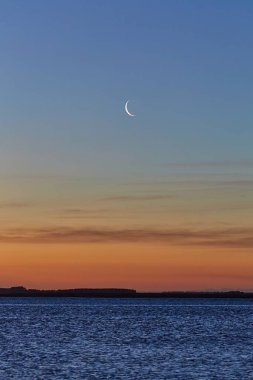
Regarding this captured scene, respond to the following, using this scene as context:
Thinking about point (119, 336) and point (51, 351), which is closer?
point (51, 351)

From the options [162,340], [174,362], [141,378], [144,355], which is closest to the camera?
[141,378]

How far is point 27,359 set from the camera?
A: 3017 inches

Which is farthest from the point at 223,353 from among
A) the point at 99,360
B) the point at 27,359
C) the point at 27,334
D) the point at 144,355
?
the point at 27,334

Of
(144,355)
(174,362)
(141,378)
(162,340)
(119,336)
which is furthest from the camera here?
(119,336)

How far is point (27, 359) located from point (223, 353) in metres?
18.6

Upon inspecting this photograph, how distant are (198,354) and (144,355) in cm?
513

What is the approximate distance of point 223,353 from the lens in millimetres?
82938

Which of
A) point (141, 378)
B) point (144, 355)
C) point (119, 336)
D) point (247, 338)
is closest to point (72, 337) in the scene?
point (119, 336)

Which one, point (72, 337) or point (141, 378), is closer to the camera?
point (141, 378)

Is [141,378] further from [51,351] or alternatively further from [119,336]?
[119,336]

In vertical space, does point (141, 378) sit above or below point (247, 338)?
below

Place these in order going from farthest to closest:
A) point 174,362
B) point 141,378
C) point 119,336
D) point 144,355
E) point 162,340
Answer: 1. point 119,336
2. point 162,340
3. point 144,355
4. point 174,362
5. point 141,378

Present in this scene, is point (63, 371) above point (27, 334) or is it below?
below

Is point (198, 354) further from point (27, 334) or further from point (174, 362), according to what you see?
point (27, 334)
